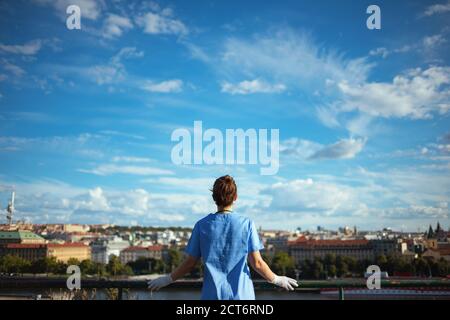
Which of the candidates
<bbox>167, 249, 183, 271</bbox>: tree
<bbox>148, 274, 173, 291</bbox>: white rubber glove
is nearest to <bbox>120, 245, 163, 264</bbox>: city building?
<bbox>167, 249, 183, 271</bbox>: tree

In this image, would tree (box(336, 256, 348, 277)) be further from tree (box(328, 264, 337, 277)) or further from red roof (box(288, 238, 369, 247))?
red roof (box(288, 238, 369, 247))

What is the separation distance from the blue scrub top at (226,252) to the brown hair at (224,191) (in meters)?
0.04

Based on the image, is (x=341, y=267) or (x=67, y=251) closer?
(x=341, y=267)

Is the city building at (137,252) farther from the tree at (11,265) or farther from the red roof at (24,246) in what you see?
the tree at (11,265)

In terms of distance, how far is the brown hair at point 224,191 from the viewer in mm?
1577

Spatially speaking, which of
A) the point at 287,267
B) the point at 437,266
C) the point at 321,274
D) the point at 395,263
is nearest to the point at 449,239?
the point at 395,263

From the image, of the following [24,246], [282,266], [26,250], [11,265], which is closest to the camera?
[11,265]

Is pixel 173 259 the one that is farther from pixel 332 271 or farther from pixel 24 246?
pixel 332 271

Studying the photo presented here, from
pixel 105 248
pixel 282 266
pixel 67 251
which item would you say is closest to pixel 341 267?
pixel 282 266

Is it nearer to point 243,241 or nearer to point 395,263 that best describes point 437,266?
point 395,263

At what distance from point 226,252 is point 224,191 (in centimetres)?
19

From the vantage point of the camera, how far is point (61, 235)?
229 ft

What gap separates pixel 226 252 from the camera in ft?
5.07
